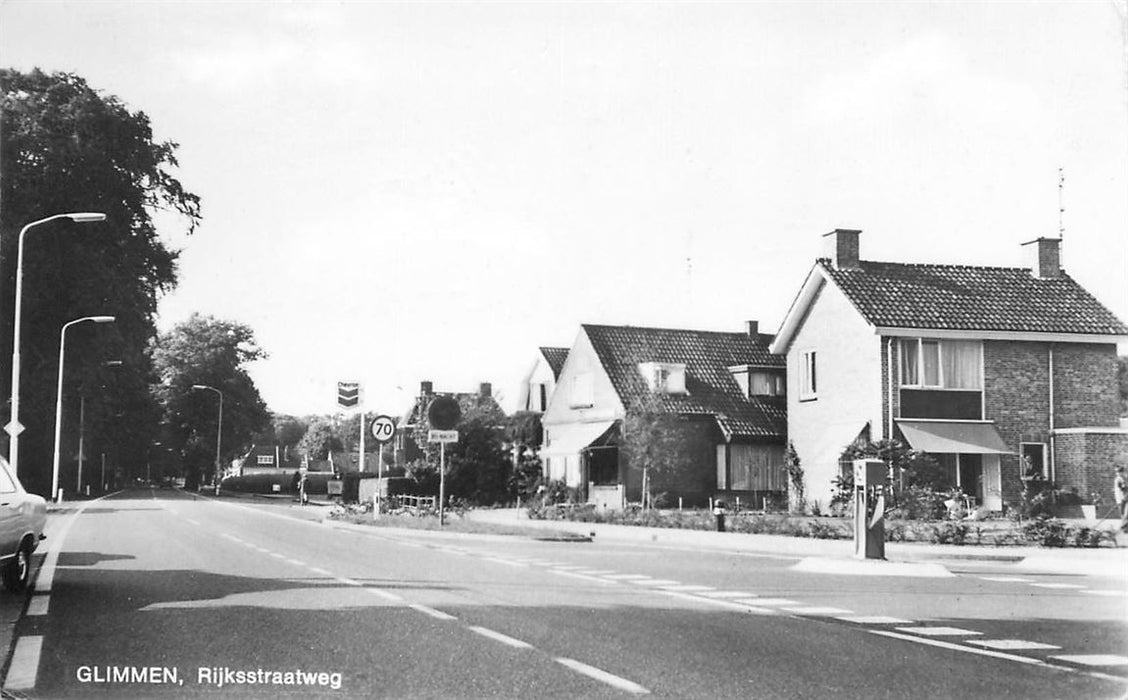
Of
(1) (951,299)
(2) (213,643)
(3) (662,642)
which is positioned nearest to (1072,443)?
(1) (951,299)

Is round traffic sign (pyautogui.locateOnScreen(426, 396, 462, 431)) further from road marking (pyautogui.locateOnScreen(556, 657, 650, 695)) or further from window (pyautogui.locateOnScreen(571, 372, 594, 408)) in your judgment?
road marking (pyautogui.locateOnScreen(556, 657, 650, 695))

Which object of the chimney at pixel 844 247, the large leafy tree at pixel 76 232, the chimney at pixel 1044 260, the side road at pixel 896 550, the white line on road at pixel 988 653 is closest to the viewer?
the white line on road at pixel 988 653

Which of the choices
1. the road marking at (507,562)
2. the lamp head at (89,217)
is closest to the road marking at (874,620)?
the road marking at (507,562)

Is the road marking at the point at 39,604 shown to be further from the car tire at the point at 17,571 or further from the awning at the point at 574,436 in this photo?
the awning at the point at 574,436

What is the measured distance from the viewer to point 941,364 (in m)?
35.3

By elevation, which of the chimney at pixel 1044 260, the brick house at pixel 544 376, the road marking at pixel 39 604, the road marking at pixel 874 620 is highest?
the chimney at pixel 1044 260

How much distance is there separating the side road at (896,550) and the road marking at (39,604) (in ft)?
45.4

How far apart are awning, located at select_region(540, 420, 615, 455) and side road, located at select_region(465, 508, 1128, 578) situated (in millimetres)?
13611

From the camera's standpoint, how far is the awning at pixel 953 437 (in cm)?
3378

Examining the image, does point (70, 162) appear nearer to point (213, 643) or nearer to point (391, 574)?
point (391, 574)

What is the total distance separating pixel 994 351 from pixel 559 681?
30.7m

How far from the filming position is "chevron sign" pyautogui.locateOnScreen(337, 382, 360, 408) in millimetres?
32844

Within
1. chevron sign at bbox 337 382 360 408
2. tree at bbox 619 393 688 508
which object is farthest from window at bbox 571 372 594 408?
chevron sign at bbox 337 382 360 408

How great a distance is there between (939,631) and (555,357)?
4916 centimetres
